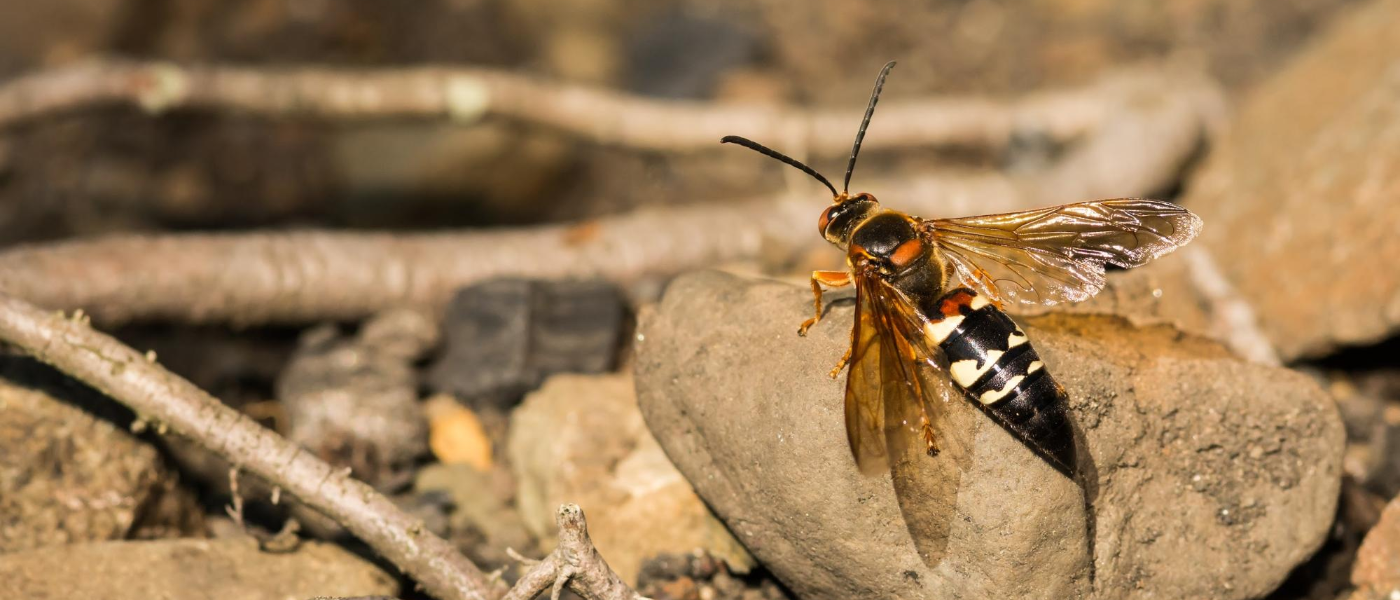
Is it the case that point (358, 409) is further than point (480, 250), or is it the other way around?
point (480, 250)

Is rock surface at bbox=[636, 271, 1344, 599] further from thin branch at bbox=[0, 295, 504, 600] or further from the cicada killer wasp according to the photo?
thin branch at bbox=[0, 295, 504, 600]

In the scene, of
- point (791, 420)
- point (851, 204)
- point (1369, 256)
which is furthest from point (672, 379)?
point (1369, 256)

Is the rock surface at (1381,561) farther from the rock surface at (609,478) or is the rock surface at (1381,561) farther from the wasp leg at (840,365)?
the rock surface at (609,478)

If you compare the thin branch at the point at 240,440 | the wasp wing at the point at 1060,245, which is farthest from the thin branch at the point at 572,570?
the wasp wing at the point at 1060,245

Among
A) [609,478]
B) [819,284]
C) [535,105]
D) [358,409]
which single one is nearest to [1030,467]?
[819,284]

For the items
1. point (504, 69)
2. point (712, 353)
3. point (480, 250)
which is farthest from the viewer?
point (504, 69)

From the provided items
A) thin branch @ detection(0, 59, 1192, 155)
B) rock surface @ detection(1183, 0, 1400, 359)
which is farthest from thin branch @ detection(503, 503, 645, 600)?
thin branch @ detection(0, 59, 1192, 155)

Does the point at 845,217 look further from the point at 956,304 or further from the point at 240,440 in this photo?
the point at 240,440
